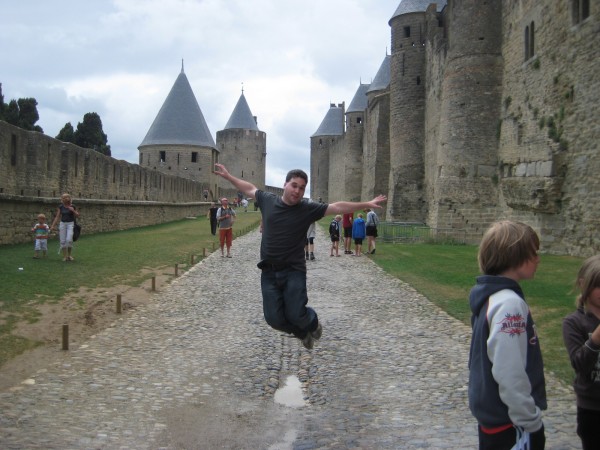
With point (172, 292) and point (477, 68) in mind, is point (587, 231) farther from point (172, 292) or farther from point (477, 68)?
point (172, 292)

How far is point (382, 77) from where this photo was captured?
157 ft

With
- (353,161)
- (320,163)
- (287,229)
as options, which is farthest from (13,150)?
(320,163)

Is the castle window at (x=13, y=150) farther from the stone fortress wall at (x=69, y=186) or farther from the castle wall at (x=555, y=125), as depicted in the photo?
the castle wall at (x=555, y=125)

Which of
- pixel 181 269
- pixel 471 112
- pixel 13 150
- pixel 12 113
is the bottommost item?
pixel 181 269

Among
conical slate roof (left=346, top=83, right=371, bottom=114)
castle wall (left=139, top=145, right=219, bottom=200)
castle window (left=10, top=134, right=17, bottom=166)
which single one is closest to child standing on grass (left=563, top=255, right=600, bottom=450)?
castle window (left=10, top=134, right=17, bottom=166)

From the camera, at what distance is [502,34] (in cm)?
2153

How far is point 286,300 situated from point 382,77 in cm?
4486

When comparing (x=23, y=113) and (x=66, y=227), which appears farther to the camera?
(x=23, y=113)

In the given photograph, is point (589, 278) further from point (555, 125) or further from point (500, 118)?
point (500, 118)

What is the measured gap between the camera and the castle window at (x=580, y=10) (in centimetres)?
1527

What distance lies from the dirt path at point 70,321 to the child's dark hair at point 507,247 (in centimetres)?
411

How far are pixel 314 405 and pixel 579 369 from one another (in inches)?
93.4

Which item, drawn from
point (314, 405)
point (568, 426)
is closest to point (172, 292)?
point (314, 405)

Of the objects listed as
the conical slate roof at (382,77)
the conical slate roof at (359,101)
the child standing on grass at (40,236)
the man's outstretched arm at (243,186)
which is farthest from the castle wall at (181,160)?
the man's outstretched arm at (243,186)
